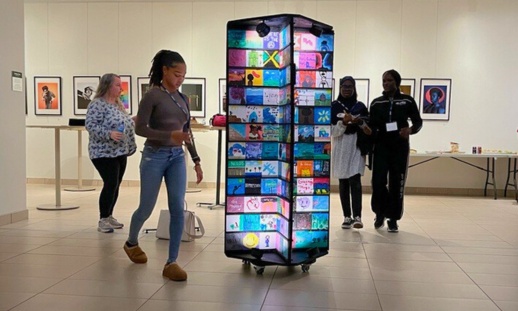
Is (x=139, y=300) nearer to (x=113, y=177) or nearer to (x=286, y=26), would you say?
(x=286, y=26)

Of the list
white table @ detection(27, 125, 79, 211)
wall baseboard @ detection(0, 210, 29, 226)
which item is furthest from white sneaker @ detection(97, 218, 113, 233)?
white table @ detection(27, 125, 79, 211)

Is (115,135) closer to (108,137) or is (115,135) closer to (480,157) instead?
(108,137)

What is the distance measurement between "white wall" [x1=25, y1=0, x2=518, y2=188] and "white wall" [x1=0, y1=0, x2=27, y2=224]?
3.98 m

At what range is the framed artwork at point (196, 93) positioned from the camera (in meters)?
9.41

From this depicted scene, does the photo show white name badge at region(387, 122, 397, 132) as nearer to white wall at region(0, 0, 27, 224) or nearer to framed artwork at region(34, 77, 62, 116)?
white wall at region(0, 0, 27, 224)

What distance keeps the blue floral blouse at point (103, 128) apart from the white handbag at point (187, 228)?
0.84 m

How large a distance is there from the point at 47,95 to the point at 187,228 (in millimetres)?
6597

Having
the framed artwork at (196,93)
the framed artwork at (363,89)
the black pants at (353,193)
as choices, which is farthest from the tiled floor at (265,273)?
the framed artwork at (196,93)

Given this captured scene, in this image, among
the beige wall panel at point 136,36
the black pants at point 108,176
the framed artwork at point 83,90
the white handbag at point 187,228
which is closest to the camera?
the white handbag at point 187,228

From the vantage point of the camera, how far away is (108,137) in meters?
4.93

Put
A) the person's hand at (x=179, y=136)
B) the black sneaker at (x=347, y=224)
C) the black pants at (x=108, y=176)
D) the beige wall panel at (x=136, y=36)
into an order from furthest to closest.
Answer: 1. the beige wall panel at (x=136, y=36)
2. the black sneaker at (x=347, y=224)
3. the black pants at (x=108, y=176)
4. the person's hand at (x=179, y=136)

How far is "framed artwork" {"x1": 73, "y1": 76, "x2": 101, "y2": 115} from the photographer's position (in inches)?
379

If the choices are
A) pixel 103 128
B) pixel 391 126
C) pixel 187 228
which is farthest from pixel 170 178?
pixel 391 126

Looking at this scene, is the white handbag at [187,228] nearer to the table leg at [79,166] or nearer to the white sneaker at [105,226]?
the white sneaker at [105,226]
